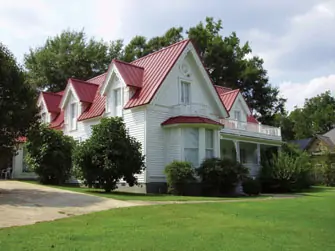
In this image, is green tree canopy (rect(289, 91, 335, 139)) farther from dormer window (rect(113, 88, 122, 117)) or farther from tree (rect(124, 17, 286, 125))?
dormer window (rect(113, 88, 122, 117))

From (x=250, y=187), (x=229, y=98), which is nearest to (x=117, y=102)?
(x=250, y=187)

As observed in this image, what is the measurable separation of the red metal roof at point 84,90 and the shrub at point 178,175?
9.90 metres

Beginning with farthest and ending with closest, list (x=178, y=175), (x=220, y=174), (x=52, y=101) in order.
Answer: (x=52, y=101)
(x=220, y=174)
(x=178, y=175)

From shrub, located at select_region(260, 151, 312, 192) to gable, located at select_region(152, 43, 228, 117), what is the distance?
5727mm

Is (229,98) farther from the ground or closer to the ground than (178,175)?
farther from the ground

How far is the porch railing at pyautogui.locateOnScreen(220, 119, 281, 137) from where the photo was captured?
3212cm

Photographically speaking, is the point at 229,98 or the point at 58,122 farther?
the point at 229,98

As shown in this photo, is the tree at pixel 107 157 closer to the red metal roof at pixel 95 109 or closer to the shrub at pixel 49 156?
the shrub at pixel 49 156

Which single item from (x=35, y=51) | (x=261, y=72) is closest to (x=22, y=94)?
(x=35, y=51)

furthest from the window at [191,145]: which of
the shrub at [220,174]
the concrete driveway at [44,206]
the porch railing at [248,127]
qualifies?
the concrete driveway at [44,206]

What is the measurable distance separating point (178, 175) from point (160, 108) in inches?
197

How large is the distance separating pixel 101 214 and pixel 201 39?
139 ft

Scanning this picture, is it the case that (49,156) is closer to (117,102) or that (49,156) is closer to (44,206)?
(117,102)

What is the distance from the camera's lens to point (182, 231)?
10.1 m
